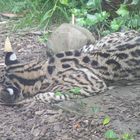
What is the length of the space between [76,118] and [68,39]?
2052 mm

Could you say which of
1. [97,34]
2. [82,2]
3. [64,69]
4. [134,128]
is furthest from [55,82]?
[82,2]

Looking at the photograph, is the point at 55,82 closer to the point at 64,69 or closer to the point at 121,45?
the point at 64,69

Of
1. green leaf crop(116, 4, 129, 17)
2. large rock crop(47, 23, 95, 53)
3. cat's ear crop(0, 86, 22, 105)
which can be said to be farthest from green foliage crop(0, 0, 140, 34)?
cat's ear crop(0, 86, 22, 105)

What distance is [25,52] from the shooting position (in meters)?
8.08

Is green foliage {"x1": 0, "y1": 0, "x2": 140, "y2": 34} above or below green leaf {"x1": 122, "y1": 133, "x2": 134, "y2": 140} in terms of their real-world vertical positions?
above

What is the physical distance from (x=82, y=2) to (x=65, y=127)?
3.57 metres

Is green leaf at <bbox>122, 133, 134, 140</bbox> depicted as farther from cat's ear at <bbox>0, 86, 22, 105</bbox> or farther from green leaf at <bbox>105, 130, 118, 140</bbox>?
cat's ear at <bbox>0, 86, 22, 105</bbox>

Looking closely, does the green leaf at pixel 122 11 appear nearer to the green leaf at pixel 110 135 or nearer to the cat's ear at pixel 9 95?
the cat's ear at pixel 9 95

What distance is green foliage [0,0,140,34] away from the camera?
8.09 meters

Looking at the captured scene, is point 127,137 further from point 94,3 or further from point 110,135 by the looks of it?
point 94,3

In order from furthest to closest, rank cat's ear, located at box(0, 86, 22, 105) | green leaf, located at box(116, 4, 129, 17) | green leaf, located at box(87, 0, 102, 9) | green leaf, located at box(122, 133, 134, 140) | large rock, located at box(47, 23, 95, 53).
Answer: green leaf, located at box(87, 0, 102, 9) < green leaf, located at box(116, 4, 129, 17) < large rock, located at box(47, 23, 95, 53) < cat's ear, located at box(0, 86, 22, 105) < green leaf, located at box(122, 133, 134, 140)

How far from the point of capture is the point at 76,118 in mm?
5750

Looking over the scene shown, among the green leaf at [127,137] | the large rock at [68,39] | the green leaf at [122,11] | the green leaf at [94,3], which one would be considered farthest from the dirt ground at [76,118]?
the green leaf at [94,3]

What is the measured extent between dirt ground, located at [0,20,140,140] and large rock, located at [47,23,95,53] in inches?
54.0
